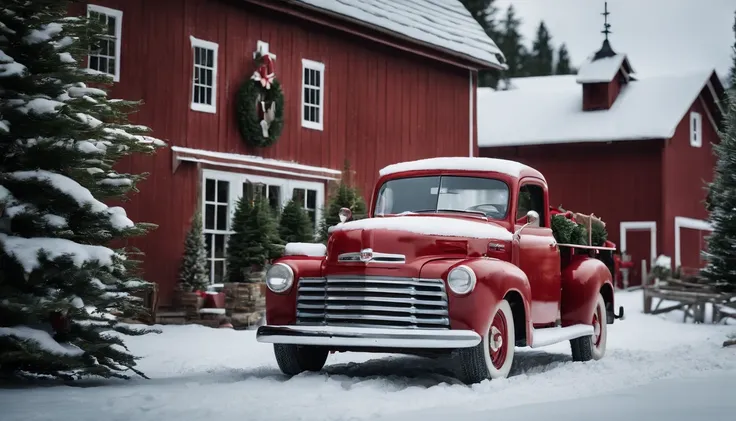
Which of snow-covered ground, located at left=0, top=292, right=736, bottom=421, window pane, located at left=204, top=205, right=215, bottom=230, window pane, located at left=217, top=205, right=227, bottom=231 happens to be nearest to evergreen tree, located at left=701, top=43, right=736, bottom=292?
snow-covered ground, located at left=0, top=292, right=736, bottom=421

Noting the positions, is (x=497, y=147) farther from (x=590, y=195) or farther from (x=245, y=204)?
(x=245, y=204)

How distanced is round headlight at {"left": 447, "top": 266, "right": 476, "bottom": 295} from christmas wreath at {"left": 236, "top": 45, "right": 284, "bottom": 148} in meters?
9.82

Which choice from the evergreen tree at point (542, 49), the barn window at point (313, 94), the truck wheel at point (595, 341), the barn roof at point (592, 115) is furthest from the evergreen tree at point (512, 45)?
the truck wheel at point (595, 341)

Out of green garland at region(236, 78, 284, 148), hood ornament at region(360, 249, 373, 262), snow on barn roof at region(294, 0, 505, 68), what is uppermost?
snow on barn roof at region(294, 0, 505, 68)

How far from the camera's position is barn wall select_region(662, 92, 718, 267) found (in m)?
32.0

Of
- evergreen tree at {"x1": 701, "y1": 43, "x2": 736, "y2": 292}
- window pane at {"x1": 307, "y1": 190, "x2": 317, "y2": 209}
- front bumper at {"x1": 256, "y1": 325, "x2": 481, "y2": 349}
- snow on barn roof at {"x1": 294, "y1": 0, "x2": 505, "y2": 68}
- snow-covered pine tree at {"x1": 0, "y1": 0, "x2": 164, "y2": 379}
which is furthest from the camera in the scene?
snow on barn roof at {"x1": 294, "y1": 0, "x2": 505, "y2": 68}

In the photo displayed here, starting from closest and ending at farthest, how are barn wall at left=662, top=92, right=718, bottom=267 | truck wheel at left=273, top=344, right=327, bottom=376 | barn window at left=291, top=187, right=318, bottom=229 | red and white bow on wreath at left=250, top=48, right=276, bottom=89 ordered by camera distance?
truck wheel at left=273, top=344, right=327, bottom=376, red and white bow on wreath at left=250, top=48, right=276, bottom=89, barn window at left=291, top=187, right=318, bottom=229, barn wall at left=662, top=92, right=718, bottom=267

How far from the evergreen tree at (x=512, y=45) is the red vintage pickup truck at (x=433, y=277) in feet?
184

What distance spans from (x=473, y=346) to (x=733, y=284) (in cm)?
1133

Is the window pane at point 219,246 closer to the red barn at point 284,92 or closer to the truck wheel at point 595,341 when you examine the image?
the red barn at point 284,92

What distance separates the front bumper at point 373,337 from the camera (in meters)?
8.30

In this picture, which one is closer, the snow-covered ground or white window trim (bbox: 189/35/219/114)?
the snow-covered ground

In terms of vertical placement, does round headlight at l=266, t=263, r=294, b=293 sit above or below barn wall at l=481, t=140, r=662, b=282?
below

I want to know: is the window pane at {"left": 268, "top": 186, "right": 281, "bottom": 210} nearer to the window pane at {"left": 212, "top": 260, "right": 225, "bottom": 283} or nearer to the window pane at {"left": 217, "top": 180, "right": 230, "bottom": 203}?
the window pane at {"left": 217, "top": 180, "right": 230, "bottom": 203}
